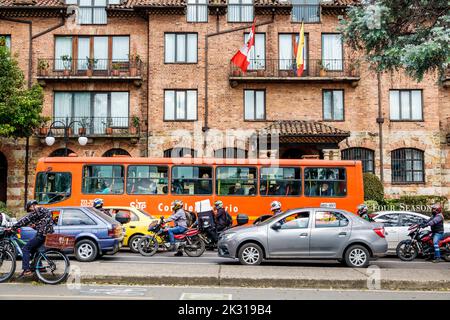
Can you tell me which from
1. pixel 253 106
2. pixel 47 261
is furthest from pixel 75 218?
pixel 253 106

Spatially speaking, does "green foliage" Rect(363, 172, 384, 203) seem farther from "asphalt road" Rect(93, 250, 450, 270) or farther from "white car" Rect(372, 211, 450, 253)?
"asphalt road" Rect(93, 250, 450, 270)

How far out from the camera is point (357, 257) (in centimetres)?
1432

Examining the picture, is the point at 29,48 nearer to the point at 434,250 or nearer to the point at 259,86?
the point at 259,86

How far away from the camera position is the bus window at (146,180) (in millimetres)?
20922

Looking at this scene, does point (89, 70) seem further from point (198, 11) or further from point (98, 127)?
point (198, 11)

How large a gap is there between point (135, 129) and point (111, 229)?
1579 cm

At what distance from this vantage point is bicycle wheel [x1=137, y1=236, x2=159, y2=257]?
56.1ft

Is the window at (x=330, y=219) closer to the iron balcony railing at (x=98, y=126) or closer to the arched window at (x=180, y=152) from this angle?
the arched window at (x=180, y=152)

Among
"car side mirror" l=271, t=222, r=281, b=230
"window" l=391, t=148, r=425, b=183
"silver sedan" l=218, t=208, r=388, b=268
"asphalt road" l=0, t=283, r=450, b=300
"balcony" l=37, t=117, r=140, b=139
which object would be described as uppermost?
"balcony" l=37, t=117, r=140, b=139

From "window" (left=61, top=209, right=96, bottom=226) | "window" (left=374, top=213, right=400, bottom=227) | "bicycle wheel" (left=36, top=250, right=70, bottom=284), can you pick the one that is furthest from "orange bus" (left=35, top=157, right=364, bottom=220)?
"bicycle wheel" (left=36, top=250, right=70, bottom=284)

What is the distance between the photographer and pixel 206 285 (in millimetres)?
11375

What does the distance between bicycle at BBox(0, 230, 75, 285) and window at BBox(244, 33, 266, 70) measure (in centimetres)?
2118

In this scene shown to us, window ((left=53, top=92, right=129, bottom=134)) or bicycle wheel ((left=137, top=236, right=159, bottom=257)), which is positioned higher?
window ((left=53, top=92, right=129, bottom=134))

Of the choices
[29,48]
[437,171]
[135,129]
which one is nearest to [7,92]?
[29,48]
